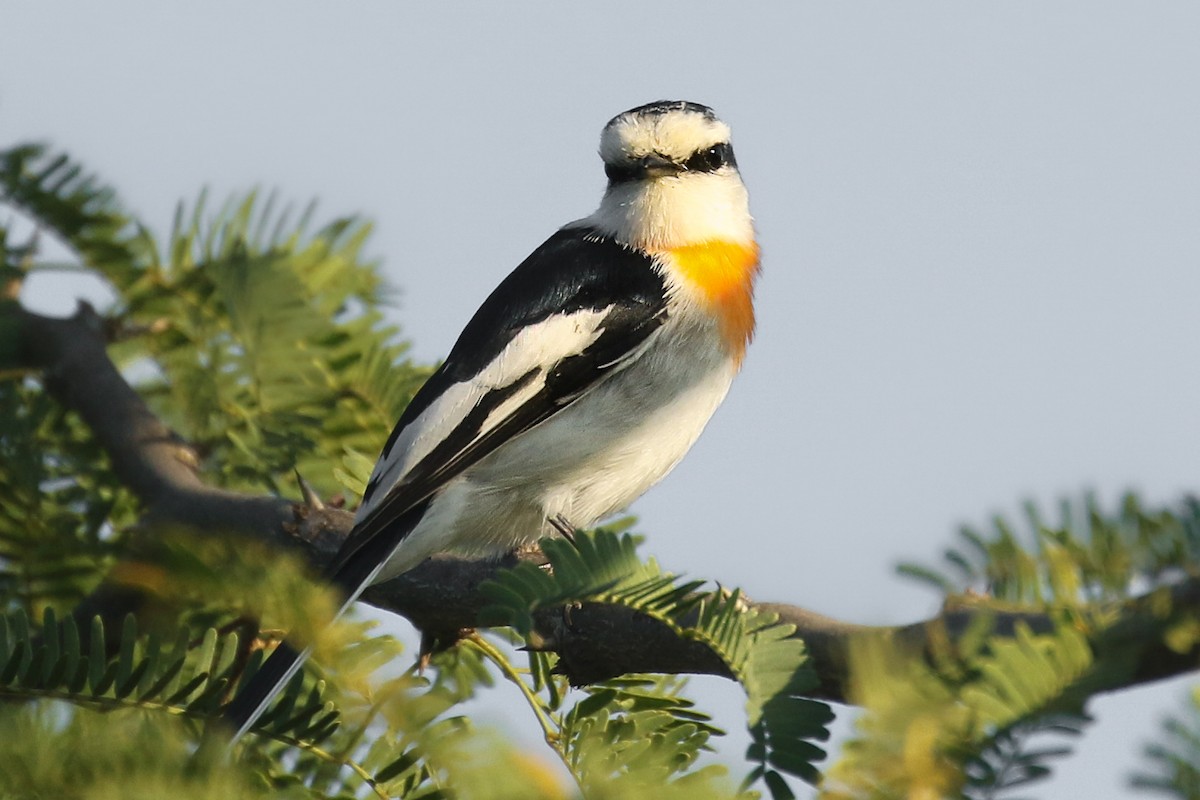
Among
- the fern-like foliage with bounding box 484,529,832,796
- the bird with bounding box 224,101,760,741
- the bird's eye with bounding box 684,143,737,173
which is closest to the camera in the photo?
the fern-like foliage with bounding box 484,529,832,796

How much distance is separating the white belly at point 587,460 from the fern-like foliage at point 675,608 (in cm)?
178

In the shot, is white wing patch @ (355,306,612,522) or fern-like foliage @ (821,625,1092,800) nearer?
fern-like foliage @ (821,625,1092,800)

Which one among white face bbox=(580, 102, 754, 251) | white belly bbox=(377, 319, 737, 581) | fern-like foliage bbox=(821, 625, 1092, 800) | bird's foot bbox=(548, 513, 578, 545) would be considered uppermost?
white face bbox=(580, 102, 754, 251)

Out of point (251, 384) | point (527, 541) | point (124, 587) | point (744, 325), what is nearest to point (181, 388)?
point (251, 384)

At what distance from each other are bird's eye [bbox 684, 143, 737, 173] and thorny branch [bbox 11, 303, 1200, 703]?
178 centimetres

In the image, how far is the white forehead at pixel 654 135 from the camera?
467cm

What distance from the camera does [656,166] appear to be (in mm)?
4707

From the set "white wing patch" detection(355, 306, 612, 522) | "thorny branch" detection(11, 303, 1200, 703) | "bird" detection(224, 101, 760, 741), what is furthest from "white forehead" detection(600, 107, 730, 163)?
"thorny branch" detection(11, 303, 1200, 703)

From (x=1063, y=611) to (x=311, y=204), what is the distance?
10.0 ft

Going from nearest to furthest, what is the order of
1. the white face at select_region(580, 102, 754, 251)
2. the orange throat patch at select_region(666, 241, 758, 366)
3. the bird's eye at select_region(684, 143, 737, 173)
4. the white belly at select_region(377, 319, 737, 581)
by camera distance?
the white belly at select_region(377, 319, 737, 581) → the orange throat patch at select_region(666, 241, 758, 366) → the white face at select_region(580, 102, 754, 251) → the bird's eye at select_region(684, 143, 737, 173)

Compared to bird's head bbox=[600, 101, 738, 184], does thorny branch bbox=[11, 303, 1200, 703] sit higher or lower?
lower

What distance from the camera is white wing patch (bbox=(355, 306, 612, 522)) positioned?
3.59m

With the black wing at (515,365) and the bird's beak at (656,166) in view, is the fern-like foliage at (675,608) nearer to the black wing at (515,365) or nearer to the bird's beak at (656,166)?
the black wing at (515,365)

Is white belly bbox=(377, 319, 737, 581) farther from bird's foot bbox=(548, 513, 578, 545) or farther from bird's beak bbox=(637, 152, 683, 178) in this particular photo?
bird's beak bbox=(637, 152, 683, 178)
